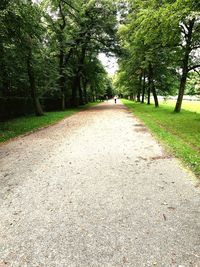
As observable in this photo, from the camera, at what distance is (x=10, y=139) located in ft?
27.9

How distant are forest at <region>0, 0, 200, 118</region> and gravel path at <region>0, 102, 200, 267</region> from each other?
5554 millimetres

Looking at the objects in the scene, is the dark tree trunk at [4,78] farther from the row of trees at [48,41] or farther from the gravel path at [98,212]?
the gravel path at [98,212]

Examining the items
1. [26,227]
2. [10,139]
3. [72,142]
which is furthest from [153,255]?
[10,139]

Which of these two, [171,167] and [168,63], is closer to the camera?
[171,167]

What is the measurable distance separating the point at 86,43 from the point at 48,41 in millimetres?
8202

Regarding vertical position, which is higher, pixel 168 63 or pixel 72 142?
pixel 168 63

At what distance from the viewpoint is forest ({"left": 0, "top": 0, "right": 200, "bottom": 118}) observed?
890 cm

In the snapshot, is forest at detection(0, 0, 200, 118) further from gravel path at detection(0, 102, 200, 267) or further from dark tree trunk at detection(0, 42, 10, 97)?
gravel path at detection(0, 102, 200, 267)

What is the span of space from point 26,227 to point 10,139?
634 cm

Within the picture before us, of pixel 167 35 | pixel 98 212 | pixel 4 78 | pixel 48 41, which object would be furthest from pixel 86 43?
pixel 98 212

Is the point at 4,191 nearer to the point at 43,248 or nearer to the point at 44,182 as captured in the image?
the point at 44,182

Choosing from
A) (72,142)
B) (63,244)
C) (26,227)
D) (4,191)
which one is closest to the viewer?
(63,244)

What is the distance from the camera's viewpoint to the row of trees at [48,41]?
29.8 ft

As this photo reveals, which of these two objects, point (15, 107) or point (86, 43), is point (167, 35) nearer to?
point (15, 107)
